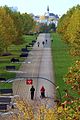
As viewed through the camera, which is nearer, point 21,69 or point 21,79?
point 21,79

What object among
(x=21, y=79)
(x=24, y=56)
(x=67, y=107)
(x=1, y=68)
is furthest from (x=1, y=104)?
(x=24, y=56)

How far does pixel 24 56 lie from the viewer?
92.9 meters

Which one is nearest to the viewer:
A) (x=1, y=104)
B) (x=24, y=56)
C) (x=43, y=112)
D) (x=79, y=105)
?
(x=79, y=105)

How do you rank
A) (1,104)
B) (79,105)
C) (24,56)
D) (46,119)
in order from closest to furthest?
(79,105)
(46,119)
(1,104)
(24,56)

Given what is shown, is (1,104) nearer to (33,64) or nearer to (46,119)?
(46,119)

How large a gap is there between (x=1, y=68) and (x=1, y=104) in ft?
103

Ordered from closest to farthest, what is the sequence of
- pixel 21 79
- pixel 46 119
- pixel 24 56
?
pixel 46 119 < pixel 21 79 < pixel 24 56

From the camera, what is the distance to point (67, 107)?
14.6 meters

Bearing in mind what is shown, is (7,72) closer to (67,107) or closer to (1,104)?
(1,104)

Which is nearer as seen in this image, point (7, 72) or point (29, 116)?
point (29, 116)

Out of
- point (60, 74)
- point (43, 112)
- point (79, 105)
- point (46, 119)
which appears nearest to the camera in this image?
point (79, 105)

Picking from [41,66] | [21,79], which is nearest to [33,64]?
[41,66]

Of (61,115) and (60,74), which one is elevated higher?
(61,115)

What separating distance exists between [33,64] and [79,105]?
6599 centimetres
